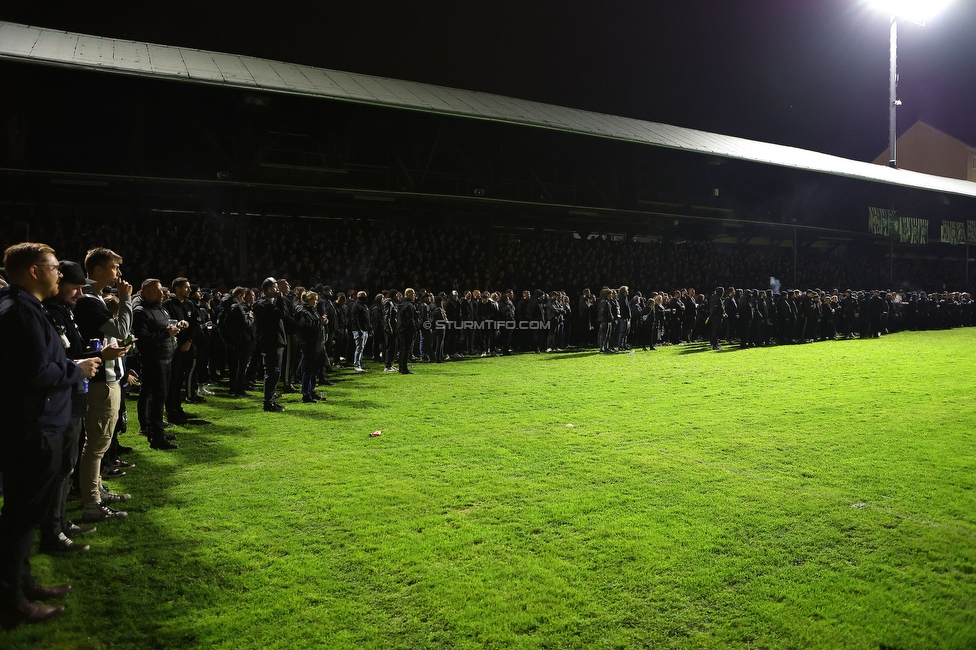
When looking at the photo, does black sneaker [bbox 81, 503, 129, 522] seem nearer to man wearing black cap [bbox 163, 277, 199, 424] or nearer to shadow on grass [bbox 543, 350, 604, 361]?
man wearing black cap [bbox 163, 277, 199, 424]

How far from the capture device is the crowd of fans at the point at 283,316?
3402mm

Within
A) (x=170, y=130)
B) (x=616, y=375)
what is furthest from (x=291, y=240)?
(x=616, y=375)

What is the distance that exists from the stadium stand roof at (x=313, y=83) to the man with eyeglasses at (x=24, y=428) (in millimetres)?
13313

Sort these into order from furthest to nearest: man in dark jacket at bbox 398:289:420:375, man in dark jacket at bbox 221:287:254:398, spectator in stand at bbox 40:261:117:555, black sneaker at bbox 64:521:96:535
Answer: man in dark jacket at bbox 398:289:420:375
man in dark jacket at bbox 221:287:254:398
black sneaker at bbox 64:521:96:535
spectator in stand at bbox 40:261:117:555

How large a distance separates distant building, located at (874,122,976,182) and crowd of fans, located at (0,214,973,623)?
36019mm

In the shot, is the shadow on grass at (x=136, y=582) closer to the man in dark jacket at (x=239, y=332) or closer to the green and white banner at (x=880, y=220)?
the man in dark jacket at (x=239, y=332)

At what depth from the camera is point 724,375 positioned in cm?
1304

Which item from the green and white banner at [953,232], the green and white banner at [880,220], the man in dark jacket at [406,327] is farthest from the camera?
the green and white banner at [953,232]

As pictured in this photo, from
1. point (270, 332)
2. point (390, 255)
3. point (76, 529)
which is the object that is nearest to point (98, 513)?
point (76, 529)

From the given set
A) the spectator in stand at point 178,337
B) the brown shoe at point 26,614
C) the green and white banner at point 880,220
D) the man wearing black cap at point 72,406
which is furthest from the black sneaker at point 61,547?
the green and white banner at point 880,220

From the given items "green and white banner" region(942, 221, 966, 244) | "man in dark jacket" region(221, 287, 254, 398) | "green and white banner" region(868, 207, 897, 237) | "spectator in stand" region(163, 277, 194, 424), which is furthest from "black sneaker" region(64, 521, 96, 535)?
"green and white banner" region(942, 221, 966, 244)

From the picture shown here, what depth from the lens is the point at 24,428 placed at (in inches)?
129

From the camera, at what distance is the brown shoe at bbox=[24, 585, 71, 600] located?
3480mm

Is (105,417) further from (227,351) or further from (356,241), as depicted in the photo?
(356,241)
